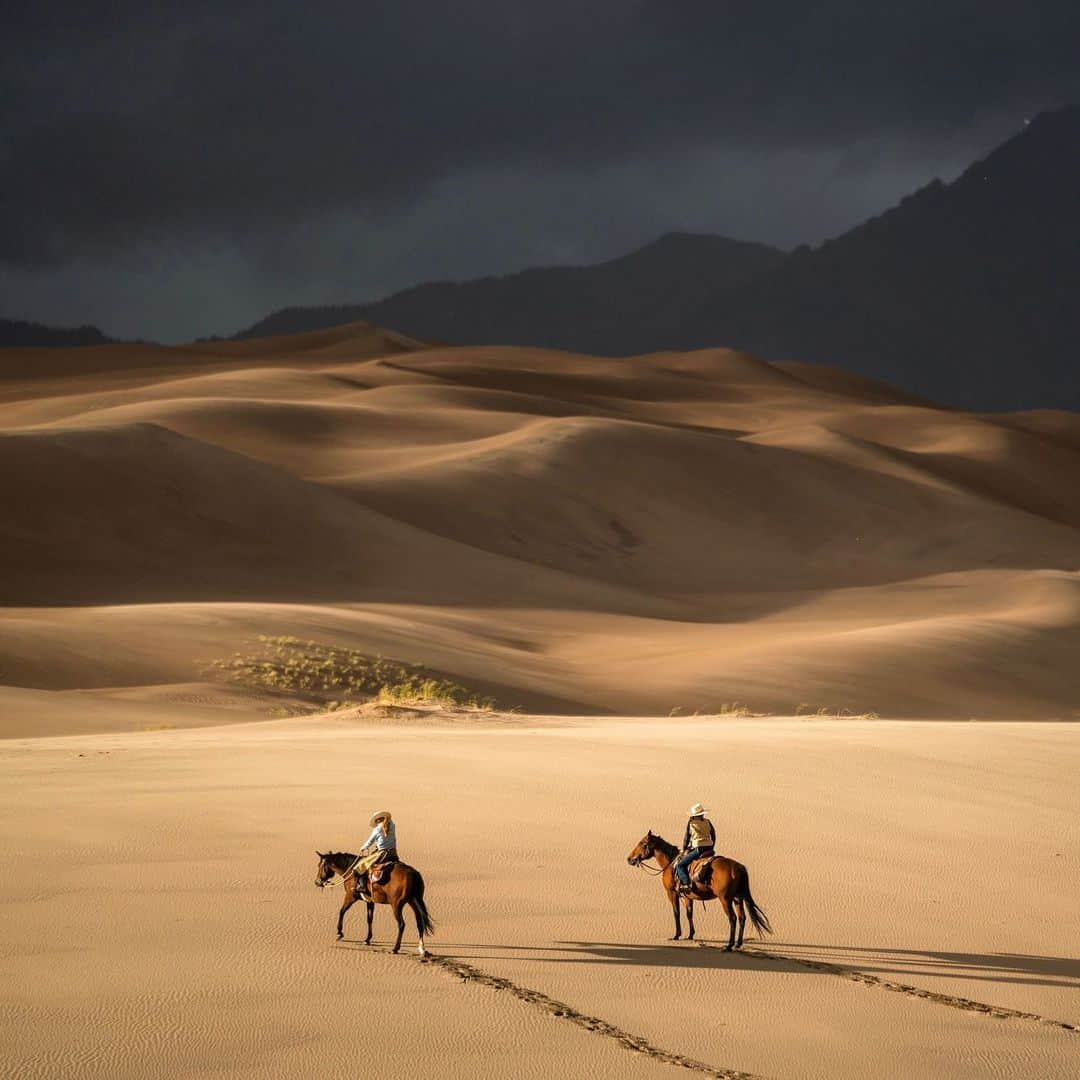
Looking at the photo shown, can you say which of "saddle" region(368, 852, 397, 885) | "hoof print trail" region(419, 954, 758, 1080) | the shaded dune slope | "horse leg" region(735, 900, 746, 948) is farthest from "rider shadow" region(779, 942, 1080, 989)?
the shaded dune slope

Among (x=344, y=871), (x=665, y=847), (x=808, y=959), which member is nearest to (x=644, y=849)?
(x=665, y=847)

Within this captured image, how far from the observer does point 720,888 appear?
642 cm

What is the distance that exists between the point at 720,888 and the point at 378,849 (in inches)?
57.2

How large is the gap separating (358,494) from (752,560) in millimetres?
14372

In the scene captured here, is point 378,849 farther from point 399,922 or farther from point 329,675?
point 329,675

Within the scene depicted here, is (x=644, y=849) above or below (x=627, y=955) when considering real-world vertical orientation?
above

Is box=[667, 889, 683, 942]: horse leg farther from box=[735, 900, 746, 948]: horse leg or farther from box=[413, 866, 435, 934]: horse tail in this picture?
box=[413, 866, 435, 934]: horse tail

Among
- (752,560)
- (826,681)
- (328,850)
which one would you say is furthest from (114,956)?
(752,560)

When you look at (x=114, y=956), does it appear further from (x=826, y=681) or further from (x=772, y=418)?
(x=772, y=418)

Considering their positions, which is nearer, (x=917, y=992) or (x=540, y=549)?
(x=917, y=992)

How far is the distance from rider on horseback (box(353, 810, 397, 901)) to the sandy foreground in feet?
1.05

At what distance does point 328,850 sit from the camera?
794 cm

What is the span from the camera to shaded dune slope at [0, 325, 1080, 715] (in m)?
27.6

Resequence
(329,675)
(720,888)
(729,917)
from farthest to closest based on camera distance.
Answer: (329,675), (729,917), (720,888)
